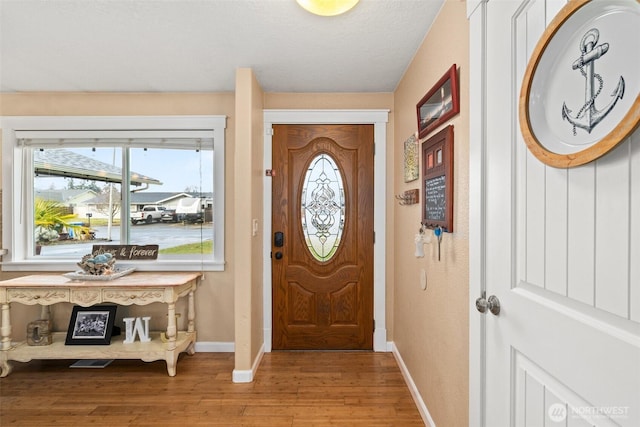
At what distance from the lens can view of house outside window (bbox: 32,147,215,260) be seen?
321cm

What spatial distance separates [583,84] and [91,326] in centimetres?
346

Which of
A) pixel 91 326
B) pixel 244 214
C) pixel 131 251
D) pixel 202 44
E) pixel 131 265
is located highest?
pixel 202 44

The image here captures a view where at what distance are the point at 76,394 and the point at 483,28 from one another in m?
3.32

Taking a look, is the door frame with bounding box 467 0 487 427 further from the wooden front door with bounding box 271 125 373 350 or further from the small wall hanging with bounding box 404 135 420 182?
the wooden front door with bounding box 271 125 373 350

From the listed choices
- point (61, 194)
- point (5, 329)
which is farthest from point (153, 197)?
point (5, 329)

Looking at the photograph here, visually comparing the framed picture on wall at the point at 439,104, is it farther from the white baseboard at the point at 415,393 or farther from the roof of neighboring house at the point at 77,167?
the roof of neighboring house at the point at 77,167

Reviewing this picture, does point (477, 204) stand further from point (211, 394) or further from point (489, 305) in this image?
point (211, 394)

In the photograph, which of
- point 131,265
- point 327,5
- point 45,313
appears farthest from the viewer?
point 131,265

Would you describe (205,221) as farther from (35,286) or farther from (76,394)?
(76,394)

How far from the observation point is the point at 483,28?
1.32 metres

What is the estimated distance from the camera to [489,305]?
125 centimetres

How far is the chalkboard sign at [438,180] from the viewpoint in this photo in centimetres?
170

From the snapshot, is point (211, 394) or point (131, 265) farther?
point (131, 265)

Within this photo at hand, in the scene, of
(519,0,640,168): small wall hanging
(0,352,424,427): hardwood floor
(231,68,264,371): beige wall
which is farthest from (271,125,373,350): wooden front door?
(519,0,640,168): small wall hanging
